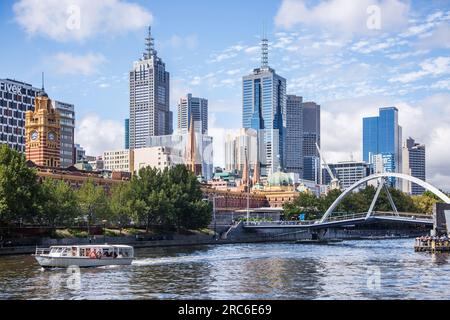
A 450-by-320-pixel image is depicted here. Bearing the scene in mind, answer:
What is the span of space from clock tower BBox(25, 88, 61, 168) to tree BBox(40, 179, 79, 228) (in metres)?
58.5

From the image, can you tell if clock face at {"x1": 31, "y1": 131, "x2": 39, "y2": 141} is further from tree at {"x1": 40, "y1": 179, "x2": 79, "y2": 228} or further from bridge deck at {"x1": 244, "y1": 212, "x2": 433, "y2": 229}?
tree at {"x1": 40, "y1": 179, "x2": 79, "y2": 228}

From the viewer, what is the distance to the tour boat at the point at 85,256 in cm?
6819

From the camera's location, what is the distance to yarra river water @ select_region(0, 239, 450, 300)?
144 ft

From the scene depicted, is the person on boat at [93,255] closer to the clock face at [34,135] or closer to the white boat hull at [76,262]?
the white boat hull at [76,262]

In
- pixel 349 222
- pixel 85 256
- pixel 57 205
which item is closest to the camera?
pixel 85 256

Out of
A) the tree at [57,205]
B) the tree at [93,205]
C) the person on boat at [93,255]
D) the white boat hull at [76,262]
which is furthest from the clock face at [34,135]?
the person on boat at [93,255]

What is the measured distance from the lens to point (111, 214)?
122312mm

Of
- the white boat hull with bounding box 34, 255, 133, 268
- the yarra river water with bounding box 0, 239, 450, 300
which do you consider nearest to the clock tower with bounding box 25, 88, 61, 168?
the yarra river water with bounding box 0, 239, 450, 300

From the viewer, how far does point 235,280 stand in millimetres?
54062

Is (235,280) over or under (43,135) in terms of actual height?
under

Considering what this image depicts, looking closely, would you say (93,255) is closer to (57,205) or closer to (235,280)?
(235,280)

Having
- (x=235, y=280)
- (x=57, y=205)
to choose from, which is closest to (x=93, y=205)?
(x=57, y=205)

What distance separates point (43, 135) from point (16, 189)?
8046 cm
